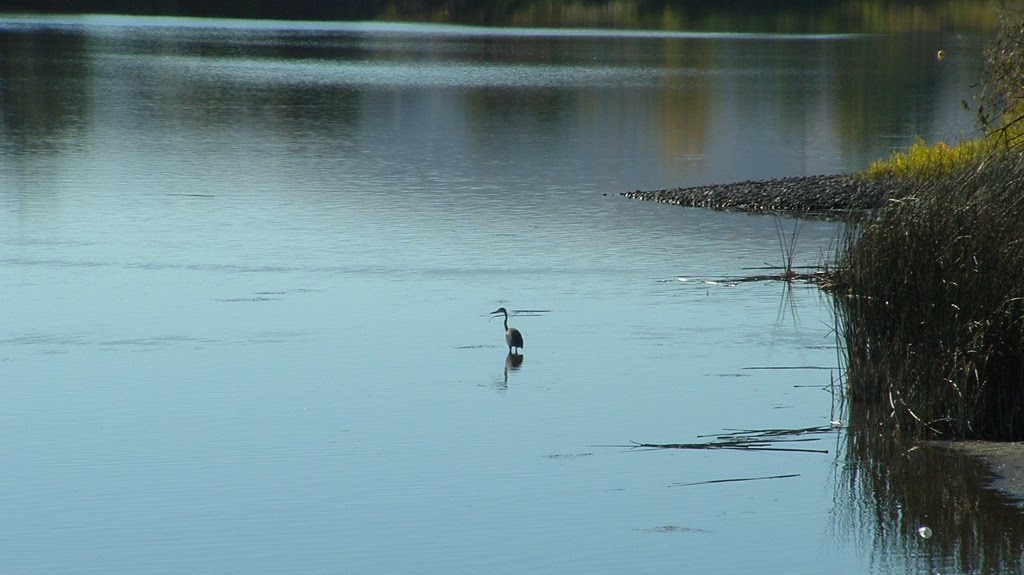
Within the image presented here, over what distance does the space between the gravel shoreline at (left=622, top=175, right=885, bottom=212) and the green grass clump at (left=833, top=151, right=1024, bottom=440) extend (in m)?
12.4

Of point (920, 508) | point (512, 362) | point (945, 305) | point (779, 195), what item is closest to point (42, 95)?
point (779, 195)

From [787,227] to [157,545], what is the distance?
47.7 feet

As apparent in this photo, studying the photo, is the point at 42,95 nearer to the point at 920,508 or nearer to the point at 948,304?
the point at 948,304

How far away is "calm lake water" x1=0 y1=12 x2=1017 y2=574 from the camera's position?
9031 millimetres

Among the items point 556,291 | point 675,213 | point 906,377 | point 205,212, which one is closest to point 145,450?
point 906,377

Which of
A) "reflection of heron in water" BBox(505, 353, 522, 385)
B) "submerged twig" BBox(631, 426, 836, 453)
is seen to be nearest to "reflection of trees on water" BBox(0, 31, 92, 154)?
"reflection of heron in water" BBox(505, 353, 522, 385)

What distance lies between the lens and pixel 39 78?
48875 mm

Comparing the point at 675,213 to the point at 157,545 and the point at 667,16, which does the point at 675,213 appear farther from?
the point at 667,16

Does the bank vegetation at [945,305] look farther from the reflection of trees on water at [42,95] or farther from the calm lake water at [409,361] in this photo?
the reflection of trees on water at [42,95]

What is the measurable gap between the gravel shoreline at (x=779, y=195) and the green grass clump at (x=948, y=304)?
1244cm

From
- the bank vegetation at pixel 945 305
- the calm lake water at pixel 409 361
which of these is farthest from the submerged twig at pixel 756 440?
the bank vegetation at pixel 945 305

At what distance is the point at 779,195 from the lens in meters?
24.5

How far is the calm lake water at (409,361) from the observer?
9031mm

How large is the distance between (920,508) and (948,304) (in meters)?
1.38
